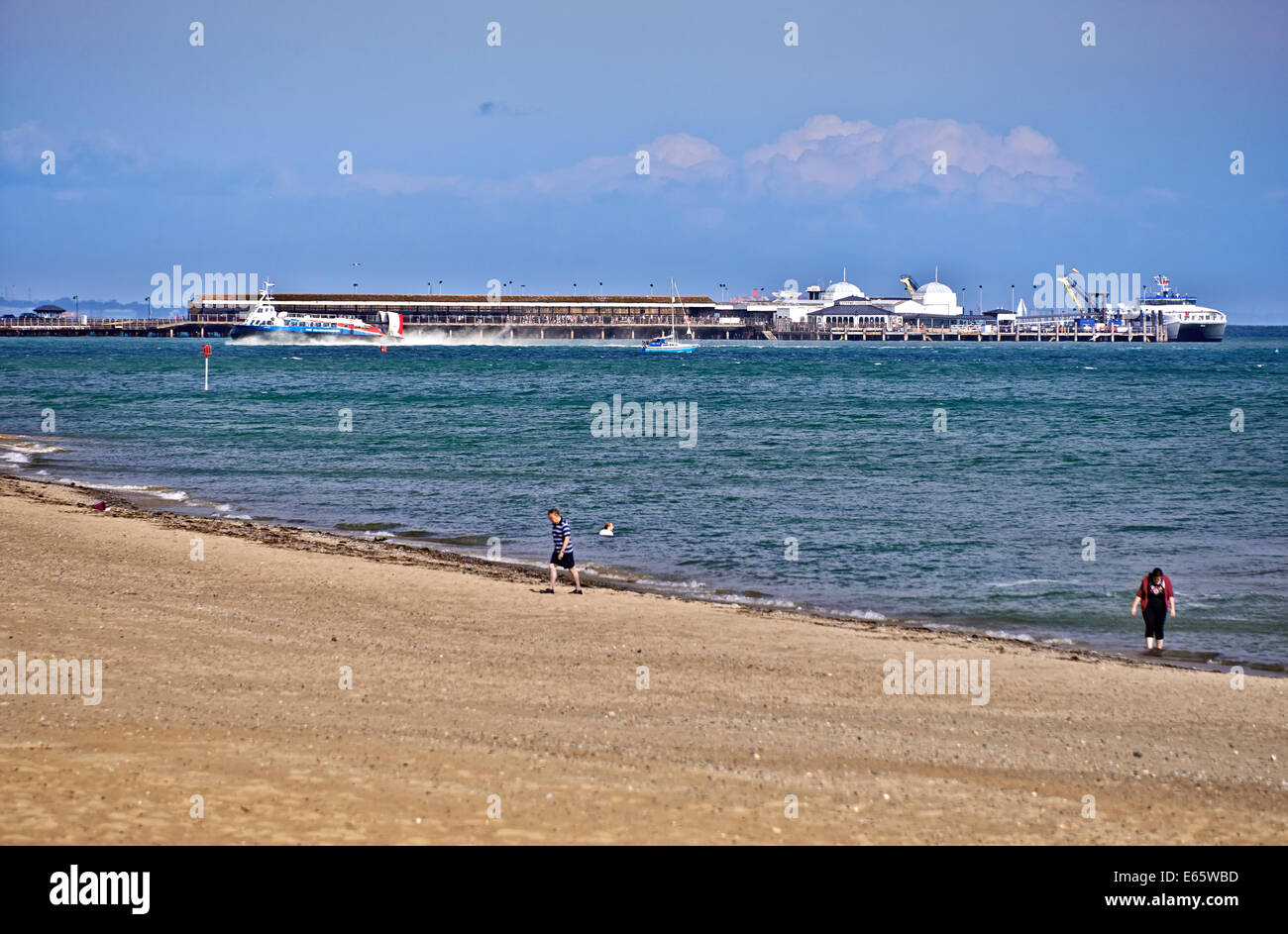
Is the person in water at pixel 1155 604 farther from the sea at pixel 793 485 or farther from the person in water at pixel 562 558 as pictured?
the person in water at pixel 562 558

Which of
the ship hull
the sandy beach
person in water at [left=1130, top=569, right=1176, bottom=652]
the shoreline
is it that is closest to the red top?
person in water at [left=1130, top=569, right=1176, bottom=652]

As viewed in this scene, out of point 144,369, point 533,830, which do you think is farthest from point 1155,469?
point 144,369

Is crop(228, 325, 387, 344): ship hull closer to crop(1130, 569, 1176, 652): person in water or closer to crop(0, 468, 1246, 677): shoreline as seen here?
crop(0, 468, 1246, 677): shoreline

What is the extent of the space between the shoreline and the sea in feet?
0.91

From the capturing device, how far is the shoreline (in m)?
15.4

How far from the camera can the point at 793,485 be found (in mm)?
31781

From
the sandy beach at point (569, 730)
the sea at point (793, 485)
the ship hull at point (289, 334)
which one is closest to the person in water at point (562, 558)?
the sandy beach at point (569, 730)

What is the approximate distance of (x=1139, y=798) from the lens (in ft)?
31.6

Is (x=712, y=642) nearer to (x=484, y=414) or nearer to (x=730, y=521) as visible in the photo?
(x=730, y=521)

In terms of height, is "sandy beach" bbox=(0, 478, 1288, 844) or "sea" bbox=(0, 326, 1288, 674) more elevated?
"sea" bbox=(0, 326, 1288, 674)

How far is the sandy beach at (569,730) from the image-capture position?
8.69 meters

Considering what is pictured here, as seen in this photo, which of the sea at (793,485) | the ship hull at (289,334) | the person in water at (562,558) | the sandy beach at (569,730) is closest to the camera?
the sandy beach at (569,730)

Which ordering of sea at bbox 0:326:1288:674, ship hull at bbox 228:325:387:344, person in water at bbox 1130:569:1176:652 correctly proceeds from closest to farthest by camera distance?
1. person in water at bbox 1130:569:1176:652
2. sea at bbox 0:326:1288:674
3. ship hull at bbox 228:325:387:344

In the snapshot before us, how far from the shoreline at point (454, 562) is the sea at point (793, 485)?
0.91 feet
